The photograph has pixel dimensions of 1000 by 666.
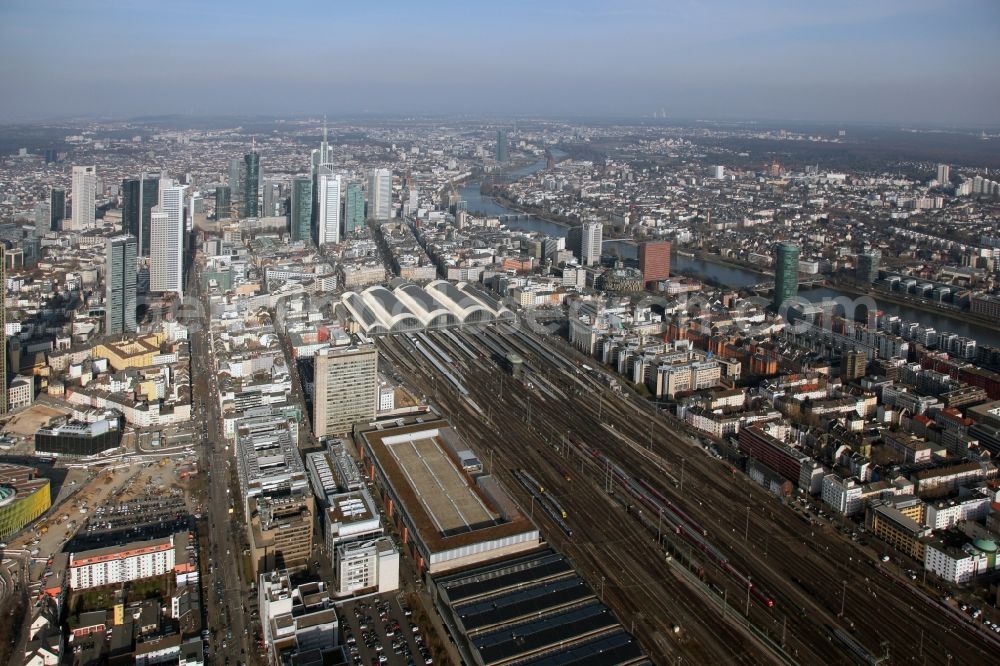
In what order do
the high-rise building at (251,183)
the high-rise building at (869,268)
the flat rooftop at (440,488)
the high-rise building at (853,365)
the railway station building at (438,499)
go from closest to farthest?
1. the railway station building at (438,499)
2. the flat rooftop at (440,488)
3. the high-rise building at (853,365)
4. the high-rise building at (869,268)
5. the high-rise building at (251,183)

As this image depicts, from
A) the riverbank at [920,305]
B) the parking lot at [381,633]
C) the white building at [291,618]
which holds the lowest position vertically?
the parking lot at [381,633]

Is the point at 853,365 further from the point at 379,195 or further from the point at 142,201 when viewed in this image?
the point at 379,195

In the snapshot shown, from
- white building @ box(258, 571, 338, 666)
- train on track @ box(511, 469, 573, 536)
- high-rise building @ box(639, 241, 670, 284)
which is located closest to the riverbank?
high-rise building @ box(639, 241, 670, 284)

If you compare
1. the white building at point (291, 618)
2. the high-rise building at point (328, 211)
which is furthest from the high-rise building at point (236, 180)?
the white building at point (291, 618)

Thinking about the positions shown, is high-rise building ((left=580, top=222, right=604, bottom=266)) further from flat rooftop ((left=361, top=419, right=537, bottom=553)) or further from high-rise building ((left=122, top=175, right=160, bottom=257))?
flat rooftop ((left=361, top=419, right=537, bottom=553))

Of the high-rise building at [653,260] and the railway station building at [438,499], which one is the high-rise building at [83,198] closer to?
the high-rise building at [653,260]
